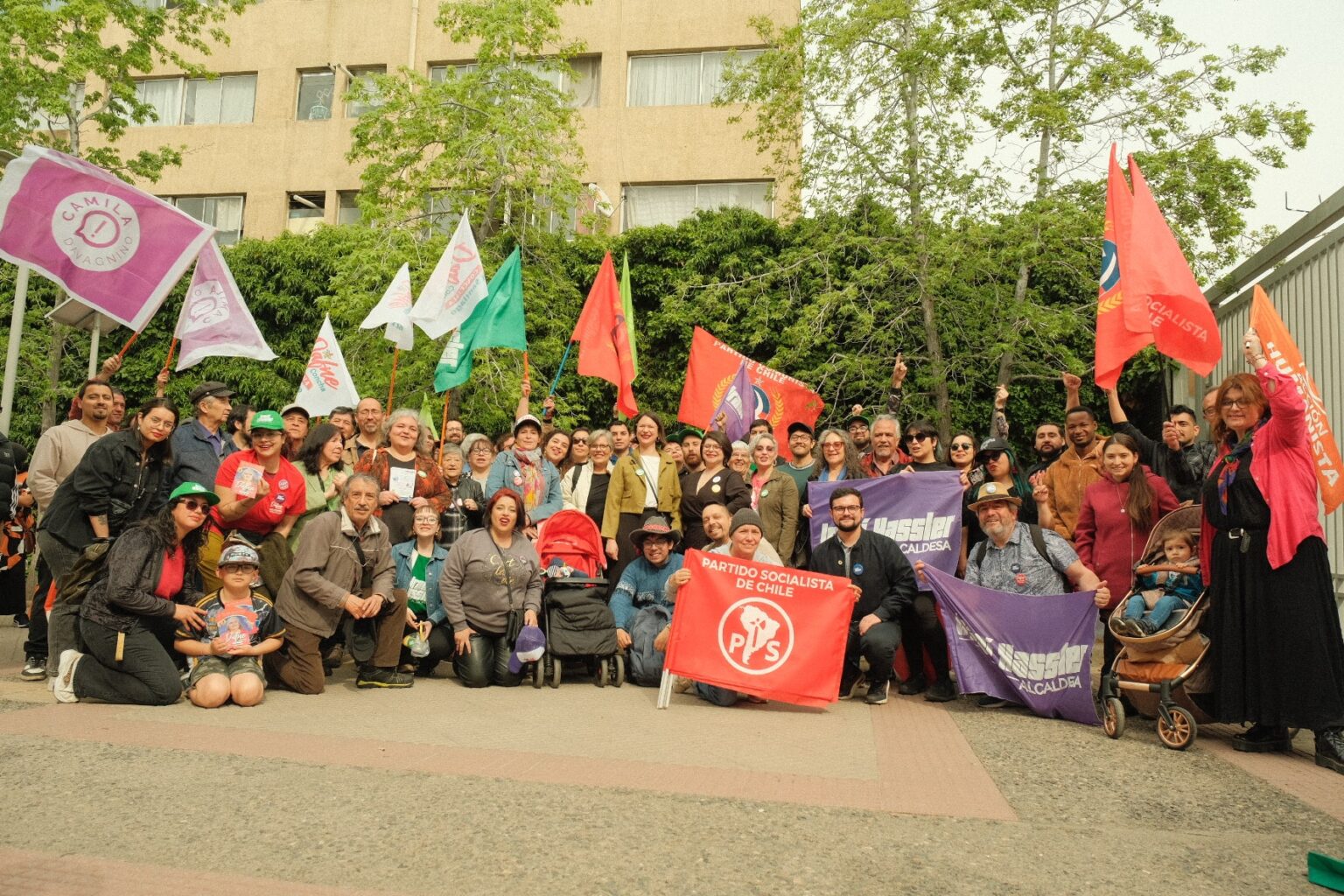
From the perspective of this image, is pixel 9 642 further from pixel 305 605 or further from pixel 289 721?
pixel 289 721

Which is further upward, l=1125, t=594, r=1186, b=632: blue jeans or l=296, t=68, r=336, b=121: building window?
l=296, t=68, r=336, b=121: building window

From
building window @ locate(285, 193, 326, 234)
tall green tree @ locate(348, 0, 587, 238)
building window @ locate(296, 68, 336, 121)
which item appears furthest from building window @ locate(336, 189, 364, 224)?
tall green tree @ locate(348, 0, 587, 238)

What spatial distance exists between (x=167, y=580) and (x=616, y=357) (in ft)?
20.6

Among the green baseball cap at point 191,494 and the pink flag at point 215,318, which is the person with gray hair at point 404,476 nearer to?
the green baseball cap at point 191,494

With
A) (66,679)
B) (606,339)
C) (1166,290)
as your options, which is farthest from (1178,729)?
(606,339)

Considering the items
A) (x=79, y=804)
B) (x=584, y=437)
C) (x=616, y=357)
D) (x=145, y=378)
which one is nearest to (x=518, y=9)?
(x=616, y=357)

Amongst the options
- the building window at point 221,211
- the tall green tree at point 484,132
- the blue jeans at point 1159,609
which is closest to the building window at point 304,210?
the building window at point 221,211

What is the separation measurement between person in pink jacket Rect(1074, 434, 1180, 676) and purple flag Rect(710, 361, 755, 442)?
4947 mm

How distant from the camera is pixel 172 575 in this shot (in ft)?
23.1

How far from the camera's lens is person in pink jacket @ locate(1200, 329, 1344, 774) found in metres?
5.99

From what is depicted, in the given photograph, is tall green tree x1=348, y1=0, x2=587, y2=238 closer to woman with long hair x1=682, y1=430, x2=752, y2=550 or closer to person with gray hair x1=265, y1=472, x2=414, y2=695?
woman with long hair x1=682, y1=430, x2=752, y2=550

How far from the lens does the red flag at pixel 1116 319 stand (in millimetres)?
7493

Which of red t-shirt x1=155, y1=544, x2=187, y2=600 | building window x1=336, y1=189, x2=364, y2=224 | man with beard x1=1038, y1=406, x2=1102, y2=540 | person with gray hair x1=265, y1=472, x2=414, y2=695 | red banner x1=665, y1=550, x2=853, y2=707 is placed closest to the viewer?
red t-shirt x1=155, y1=544, x2=187, y2=600

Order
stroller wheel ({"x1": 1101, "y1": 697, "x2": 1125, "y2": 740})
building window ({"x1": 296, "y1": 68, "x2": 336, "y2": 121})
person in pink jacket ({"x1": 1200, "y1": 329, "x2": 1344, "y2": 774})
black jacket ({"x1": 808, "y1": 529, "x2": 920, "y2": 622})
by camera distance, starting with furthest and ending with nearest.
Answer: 1. building window ({"x1": 296, "y1": 68, "x2": 336, "y2": 121})
2. black jacket ({"x1": 808, "y1": 529, "x2": 920, "y2": 622})
3. stroller wheel ({"x1": 1101, "y1": 697, "x2": 1125, "y2": 740})
4. person in pink jacket ({"x1": 1200, "y1": 329, "x2": 1344, "y2": 774})
